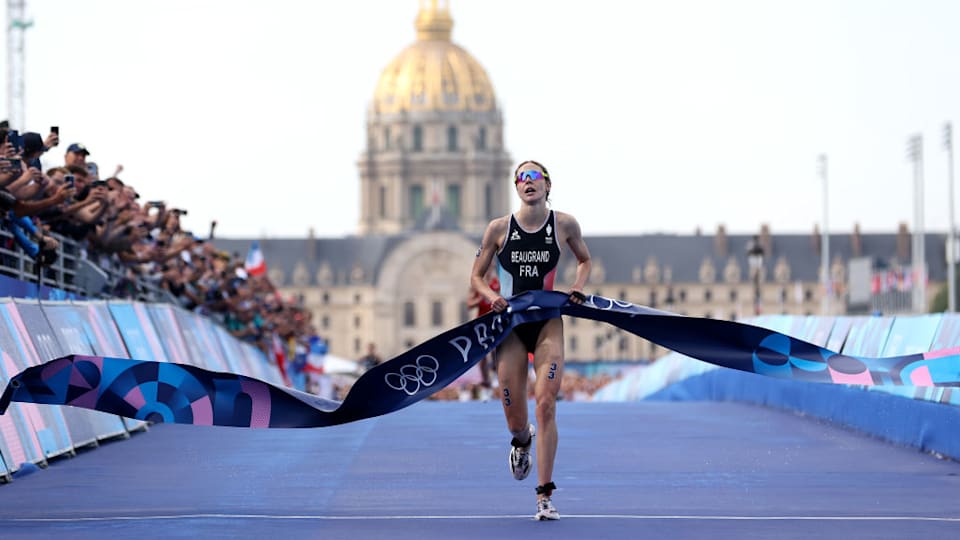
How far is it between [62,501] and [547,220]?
321cm

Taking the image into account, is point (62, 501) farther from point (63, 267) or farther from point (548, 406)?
point (63, 267)

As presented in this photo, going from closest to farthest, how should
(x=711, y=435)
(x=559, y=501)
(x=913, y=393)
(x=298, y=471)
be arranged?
(x=559, y=501) < (x=298, y=471) < (x=913, y=393) < (x=711, y=435)

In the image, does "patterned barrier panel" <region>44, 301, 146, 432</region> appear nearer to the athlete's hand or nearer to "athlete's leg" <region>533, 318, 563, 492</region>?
the athlete's hand

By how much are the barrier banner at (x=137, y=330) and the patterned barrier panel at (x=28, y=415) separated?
3.52m

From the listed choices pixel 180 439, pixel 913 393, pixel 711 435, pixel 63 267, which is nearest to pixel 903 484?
pixel 913 393

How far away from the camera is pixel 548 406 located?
39.0 feet

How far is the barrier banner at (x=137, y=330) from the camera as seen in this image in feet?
65.8

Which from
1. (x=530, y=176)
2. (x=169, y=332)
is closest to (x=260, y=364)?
(x=169, y=332)

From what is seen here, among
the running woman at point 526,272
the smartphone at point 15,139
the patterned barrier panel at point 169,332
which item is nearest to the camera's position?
the running woman at point 526,272

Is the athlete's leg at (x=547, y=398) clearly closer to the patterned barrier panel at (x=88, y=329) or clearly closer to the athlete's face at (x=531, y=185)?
→ the athlete's face at (x=531, y=185)

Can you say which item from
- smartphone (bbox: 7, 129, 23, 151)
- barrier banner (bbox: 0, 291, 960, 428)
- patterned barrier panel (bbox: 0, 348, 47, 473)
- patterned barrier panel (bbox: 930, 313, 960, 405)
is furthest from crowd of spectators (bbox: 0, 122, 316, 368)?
patterned barrier panel (bbox: 930, 313, 960, 405)

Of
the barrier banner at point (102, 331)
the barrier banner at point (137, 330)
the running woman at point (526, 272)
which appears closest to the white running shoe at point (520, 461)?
the running woman at point (526, 272)

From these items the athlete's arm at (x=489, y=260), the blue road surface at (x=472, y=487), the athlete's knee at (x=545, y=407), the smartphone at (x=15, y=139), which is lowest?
the blue road surface at (x=472, y=487)

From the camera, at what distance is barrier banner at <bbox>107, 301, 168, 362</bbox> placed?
65.8ft
